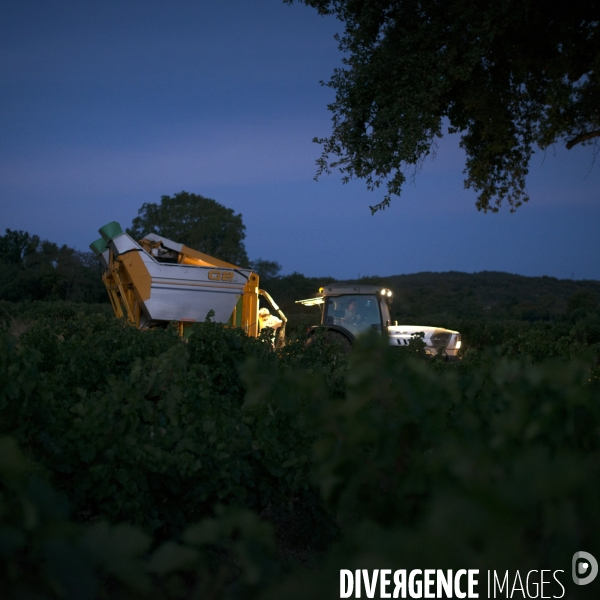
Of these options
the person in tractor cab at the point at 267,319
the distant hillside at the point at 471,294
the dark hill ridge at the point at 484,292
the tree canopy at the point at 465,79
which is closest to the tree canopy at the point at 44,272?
the distant hillside at the point at 471,294

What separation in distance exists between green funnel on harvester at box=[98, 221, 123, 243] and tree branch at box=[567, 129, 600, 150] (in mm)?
10255

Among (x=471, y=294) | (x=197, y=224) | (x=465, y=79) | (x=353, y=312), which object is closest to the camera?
(x=465, y=79)

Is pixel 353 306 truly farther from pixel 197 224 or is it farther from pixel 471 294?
pixel 471 294

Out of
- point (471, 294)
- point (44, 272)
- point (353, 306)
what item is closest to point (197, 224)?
point (44, 272)

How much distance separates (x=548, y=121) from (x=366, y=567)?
1245 centimetres

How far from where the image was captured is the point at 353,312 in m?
13.4

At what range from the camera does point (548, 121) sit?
39.5 ft

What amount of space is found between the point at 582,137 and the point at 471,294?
53887 millimetres

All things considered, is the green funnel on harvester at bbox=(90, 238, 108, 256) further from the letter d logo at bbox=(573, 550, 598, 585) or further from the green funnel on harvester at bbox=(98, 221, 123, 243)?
the letter d logo at bbox=(573, 550, 598, 585)

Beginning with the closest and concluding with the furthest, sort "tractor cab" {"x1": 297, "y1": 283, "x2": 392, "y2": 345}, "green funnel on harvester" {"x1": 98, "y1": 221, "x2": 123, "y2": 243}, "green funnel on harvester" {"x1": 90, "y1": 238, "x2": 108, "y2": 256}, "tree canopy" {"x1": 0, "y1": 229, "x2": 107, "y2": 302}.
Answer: "tractor cab" {"x1": 297, "y1": 283, "x2": 392, "y2": 345}
"green funnel on harvester" {"x1": 98, "y1": 221, "x2": 123, "y2": 243}
"green funnel on harvester" {"x1": 90, "y1": 238, "x2": 108, "y2": 256}
"tree canopy" {"x1": 0, "y1": 229, "x2": 107, "y2": 302}

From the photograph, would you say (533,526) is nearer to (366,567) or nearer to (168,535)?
(366,567)

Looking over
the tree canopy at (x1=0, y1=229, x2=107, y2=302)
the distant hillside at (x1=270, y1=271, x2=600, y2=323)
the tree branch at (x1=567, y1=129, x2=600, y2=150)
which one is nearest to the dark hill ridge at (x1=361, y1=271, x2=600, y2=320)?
the distant hillside at (x1=270, y1=271, x2=600, y2=323)

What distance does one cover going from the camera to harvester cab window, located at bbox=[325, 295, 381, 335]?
43.8 feet

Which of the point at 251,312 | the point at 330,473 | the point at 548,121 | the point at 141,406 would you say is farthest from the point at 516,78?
the point at 330,473
